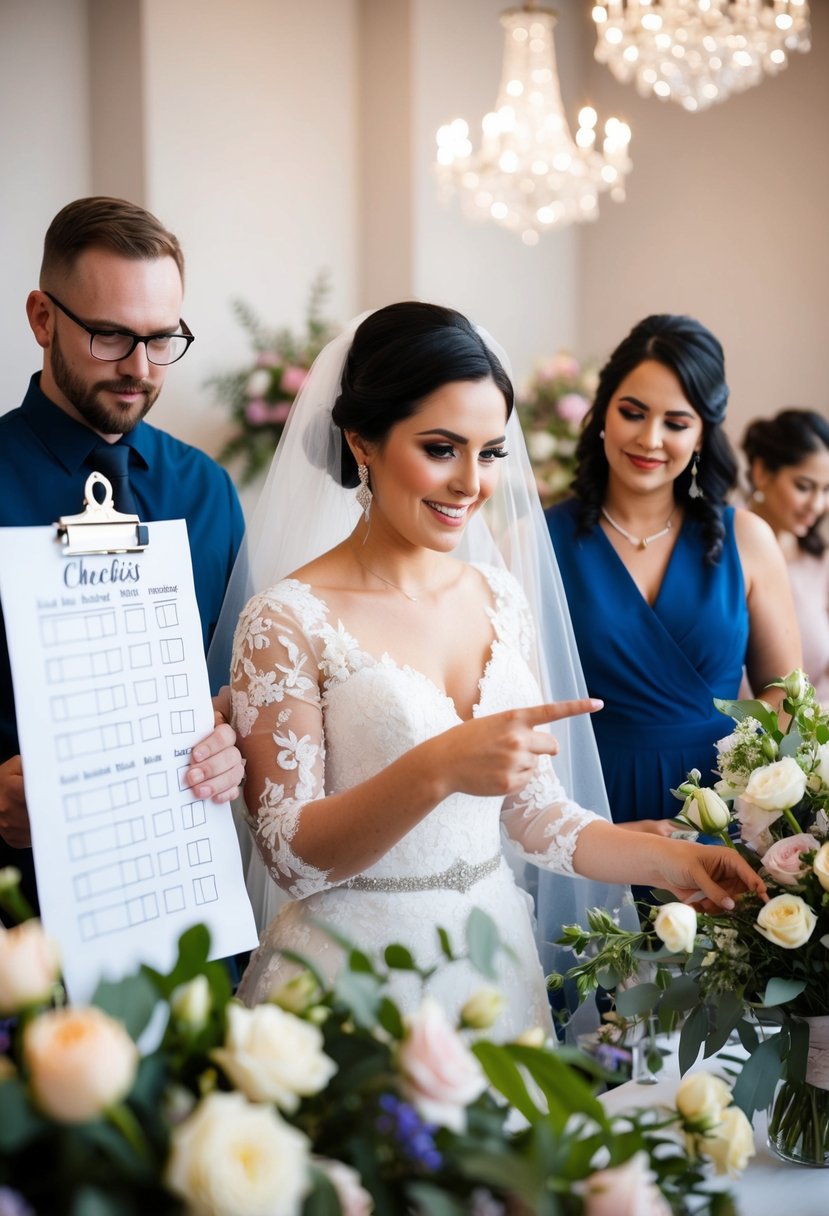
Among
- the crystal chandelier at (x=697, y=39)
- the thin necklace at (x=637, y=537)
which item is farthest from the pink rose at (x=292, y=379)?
the thin necklace at (x=637, y=537)

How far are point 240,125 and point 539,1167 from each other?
5.10 metres

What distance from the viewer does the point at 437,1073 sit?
83cm

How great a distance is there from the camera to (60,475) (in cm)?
221

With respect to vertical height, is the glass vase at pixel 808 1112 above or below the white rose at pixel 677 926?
below

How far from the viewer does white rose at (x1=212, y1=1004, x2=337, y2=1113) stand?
0.82m

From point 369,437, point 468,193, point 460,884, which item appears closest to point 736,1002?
point 460,884

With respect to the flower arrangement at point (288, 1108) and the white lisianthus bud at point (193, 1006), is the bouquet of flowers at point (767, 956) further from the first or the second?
the white lisianthus bud at point (193, 1006)

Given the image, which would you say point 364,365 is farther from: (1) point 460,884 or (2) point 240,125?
(2) point 240,125

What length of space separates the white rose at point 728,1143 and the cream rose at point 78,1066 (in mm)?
590

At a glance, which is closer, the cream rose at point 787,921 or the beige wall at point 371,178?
the cream rose at point 787,921

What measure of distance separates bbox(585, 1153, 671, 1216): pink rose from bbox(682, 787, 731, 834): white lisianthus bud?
29.5 inches

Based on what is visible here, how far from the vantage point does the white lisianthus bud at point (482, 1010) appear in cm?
92

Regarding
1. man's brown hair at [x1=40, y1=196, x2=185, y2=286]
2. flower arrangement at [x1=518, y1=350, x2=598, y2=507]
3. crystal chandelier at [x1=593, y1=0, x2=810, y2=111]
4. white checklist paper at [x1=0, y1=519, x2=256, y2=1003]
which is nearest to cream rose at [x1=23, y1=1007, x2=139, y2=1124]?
white checklist paper at [x1=0, y1=519, x2=256, y2=1003]

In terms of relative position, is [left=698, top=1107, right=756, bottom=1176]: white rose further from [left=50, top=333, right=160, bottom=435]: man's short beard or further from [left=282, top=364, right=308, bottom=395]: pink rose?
[left=282, top=364, right=308, bottom=395]: pink rose
